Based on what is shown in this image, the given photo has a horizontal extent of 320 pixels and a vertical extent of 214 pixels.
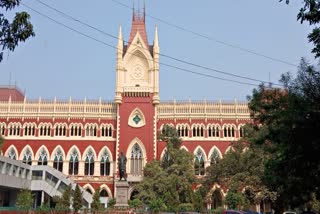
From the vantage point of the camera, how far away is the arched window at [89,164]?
5102cm

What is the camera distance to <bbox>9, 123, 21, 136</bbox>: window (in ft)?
171

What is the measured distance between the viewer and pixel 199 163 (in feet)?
166

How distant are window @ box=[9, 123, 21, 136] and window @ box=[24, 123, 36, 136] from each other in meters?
0.90

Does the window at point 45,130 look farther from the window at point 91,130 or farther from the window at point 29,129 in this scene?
the window at point 91,130

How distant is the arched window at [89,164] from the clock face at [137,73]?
1057 centimetres

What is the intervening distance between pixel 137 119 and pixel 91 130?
5.80 metres

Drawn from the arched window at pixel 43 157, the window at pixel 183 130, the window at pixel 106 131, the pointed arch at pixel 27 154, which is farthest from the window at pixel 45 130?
the window at pixel 183 130

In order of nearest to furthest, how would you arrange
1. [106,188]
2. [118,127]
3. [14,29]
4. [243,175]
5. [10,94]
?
[14,29] < [243,175] < [106,188] < [118,127] < [10,94]

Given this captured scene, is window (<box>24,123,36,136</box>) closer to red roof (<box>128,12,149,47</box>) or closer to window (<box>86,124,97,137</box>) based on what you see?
window (<box>86,124,97,137</box>)

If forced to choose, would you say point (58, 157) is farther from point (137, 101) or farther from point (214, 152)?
point (214, 152)

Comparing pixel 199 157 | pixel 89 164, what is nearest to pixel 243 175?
pixel 199 157

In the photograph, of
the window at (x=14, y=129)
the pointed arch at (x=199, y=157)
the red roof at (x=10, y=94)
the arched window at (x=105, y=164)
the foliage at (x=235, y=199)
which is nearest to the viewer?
the foliage at (x=235, y=199)

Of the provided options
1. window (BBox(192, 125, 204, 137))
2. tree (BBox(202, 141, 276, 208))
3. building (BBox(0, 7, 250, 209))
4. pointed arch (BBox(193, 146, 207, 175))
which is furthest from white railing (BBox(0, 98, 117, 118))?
tree (BBox(202, 141, 276, 208))

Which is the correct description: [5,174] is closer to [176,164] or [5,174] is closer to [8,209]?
[8,209]
